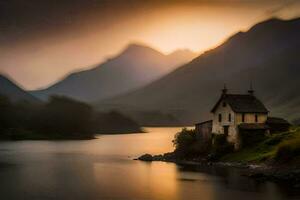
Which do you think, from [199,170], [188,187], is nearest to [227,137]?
[199,170]

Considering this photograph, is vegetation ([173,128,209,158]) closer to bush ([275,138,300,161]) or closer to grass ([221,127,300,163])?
grass ([221,127,300,163])

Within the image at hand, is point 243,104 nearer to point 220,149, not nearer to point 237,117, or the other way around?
point 237,117

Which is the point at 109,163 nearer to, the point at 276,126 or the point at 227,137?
the point at 227,137

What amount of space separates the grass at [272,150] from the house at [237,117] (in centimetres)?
317

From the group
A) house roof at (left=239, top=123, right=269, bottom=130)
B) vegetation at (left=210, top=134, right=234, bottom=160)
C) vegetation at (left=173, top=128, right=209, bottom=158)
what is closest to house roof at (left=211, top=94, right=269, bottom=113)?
house roof at (left=239, top=123, right=269, bottom=130)

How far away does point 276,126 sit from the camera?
103625 mm

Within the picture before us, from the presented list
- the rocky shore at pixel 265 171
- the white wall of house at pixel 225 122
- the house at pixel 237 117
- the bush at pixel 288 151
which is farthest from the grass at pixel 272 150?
the white wall of house at pixel 225 122

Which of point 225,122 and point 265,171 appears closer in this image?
point 265,171

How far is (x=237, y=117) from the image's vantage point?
9988cm

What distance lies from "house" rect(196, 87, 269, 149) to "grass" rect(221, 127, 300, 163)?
3.17m

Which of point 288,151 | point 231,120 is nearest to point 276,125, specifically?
point 231,120

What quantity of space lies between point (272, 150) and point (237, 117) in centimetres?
1025

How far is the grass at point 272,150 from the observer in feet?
275

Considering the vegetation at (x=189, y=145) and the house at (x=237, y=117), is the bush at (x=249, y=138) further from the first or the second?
the vegetation at (x=189, y=145)
